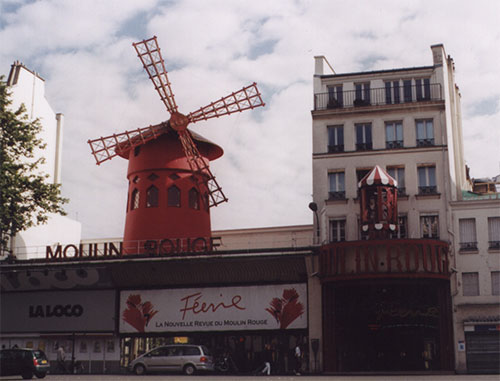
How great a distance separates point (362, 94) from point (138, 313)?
13809 mm

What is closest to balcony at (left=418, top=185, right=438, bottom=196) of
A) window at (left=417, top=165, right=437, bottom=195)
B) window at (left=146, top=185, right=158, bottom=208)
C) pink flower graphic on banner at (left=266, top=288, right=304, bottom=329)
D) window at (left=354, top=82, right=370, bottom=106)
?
window at (left=417, top=165, right=437, bottom=195)

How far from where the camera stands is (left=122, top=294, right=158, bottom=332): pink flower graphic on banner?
31984 mm

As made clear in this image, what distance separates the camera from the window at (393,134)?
100ft

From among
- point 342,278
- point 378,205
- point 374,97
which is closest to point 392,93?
point 374,97

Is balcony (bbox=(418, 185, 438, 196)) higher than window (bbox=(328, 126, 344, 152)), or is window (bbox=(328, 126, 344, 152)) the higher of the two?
window (bbox=(328, 126, 344, 152))

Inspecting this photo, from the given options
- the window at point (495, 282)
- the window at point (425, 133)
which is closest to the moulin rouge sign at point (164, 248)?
the window at point (425, 133)

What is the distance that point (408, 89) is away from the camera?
31.1 m

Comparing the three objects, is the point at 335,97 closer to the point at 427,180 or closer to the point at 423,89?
the point at 423,89

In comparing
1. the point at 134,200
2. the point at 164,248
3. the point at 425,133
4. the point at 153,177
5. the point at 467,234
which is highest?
the point at 425,133

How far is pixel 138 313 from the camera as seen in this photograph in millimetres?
32156

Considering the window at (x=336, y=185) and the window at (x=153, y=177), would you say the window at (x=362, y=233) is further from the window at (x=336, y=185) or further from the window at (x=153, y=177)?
the window at (x=153, y=177)

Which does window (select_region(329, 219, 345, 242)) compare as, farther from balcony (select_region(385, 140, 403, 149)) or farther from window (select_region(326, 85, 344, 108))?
window (select_region(326, 85, 344, 108))

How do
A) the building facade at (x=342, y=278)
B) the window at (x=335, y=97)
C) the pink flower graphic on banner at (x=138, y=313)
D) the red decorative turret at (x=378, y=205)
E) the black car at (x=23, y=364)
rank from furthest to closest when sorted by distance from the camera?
the pink flower graphic on banner at (x=138, y=313) → the window at (x=335, y=97) → the building facade at (x=342, y=278) → the red decorative turret at (x=378, y=205) → the black car at (x=23, y=364)

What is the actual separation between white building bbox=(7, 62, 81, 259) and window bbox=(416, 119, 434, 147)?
1846 cm
